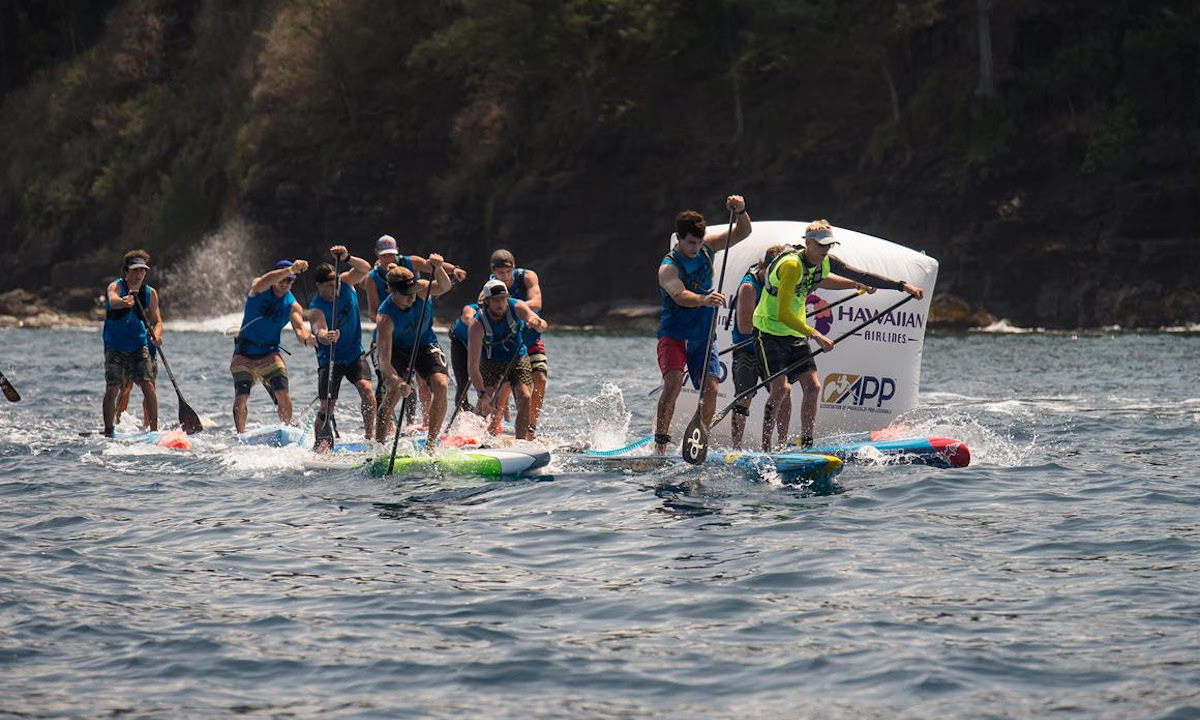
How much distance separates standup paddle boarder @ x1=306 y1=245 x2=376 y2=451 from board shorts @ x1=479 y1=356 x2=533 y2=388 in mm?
1311

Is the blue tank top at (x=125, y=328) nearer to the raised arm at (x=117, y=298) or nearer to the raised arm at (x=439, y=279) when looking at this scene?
the raised arm at (x=117, y=298)

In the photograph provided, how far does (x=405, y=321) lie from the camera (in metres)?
13.4

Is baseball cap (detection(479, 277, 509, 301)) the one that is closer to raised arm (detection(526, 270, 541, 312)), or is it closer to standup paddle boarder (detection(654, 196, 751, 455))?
raised arm (detection(526, 270, 541, 312))

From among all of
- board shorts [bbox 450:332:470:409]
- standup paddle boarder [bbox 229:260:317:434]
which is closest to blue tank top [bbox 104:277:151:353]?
standup paddle boarder [bbox 229:260:317:434]

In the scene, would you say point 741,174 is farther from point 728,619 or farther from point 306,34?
point 728,619

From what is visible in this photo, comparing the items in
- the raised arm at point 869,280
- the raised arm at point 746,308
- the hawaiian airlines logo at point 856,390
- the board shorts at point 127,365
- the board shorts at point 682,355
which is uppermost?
the raised arm at point 869,280

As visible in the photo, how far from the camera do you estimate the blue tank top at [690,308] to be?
1251 cm

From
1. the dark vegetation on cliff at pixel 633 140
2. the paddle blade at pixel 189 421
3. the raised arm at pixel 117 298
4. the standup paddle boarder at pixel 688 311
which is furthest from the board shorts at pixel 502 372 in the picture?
the dark vegetation on cliff at pixel 633 140

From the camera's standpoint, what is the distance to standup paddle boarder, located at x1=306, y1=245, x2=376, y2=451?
1458cm

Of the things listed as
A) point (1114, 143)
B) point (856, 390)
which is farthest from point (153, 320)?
point (1114, 143)

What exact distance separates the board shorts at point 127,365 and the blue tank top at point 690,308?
21.1 ft

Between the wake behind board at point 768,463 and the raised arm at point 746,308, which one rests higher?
the raised arm at point 746,308

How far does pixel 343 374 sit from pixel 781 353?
15.1 feet

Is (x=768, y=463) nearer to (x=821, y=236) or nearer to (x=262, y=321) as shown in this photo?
(x=821, y=236)
